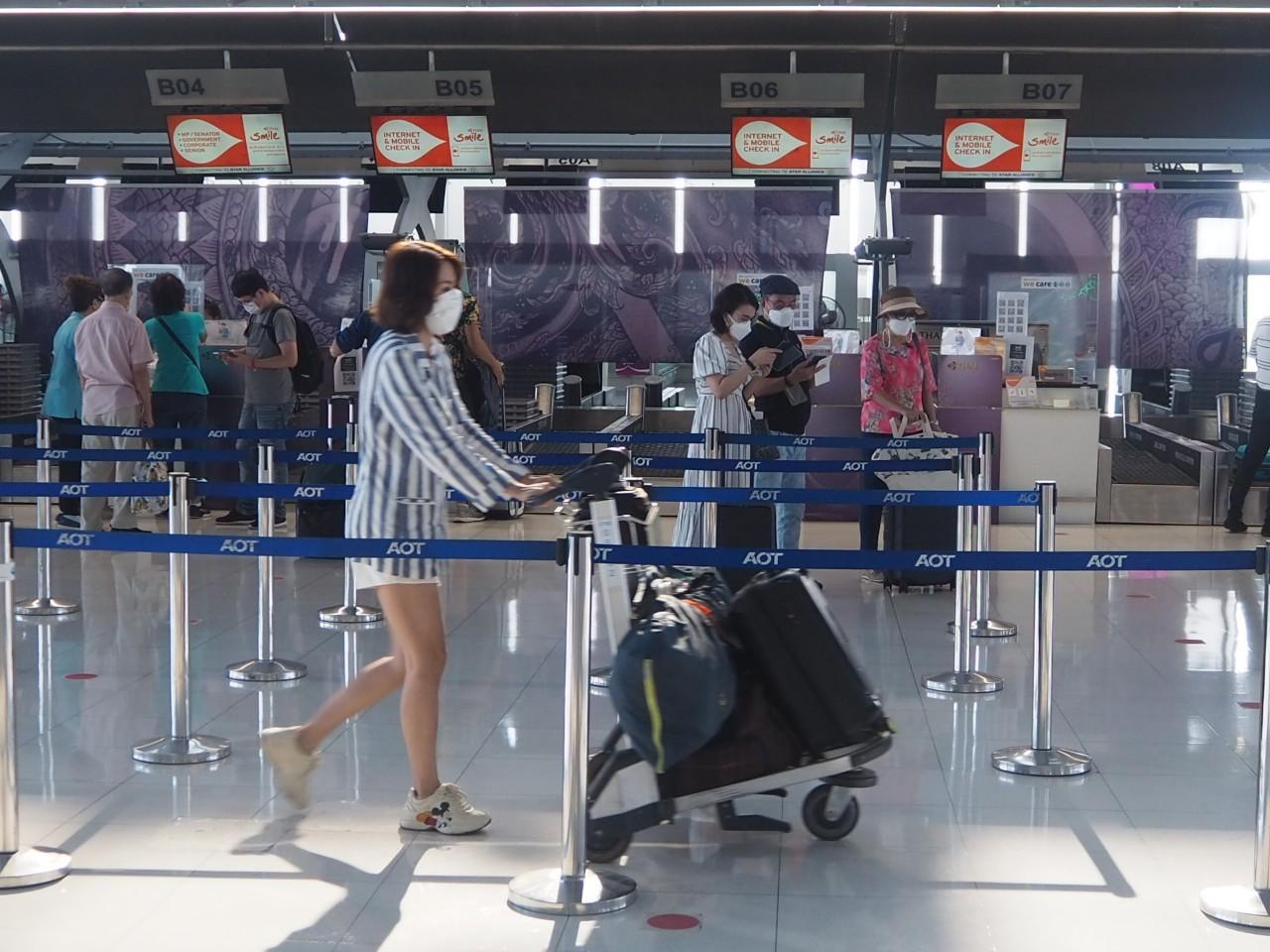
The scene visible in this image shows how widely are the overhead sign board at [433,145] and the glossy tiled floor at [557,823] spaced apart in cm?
545

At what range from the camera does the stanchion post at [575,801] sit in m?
3.85

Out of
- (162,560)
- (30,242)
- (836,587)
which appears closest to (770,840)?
(836,587)

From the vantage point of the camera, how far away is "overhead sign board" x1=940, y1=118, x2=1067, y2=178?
38.7 ft

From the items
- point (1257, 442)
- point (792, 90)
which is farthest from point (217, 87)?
point (1257, 442)

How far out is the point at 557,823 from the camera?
4.55 metres

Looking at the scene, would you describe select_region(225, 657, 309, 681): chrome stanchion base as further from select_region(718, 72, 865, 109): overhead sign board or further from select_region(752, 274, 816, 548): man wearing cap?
select_region(718, 72, 865, 109): overhead sign board

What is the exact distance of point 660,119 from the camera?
1355cm

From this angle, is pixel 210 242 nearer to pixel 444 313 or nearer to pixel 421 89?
pixel 421 89

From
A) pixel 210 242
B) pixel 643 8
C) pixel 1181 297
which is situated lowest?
pixel 1181 297

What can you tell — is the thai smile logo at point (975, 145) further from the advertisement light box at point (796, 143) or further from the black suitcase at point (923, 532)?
the black suitcase at point (923, 532)

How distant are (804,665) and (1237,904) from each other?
1188 mm

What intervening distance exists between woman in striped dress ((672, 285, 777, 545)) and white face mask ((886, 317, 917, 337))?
98 centimetres

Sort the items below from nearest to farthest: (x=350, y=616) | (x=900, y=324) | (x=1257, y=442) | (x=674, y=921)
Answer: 1. (x=674, y=921)
2. (x=350, y=616)
3. (x=900, y=324)
4. (x=1257, y=442)

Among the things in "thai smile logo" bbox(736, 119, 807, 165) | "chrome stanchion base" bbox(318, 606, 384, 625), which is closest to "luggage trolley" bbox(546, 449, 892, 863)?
"chrome stanchion base" bbox(318, 606, 384, 625)
